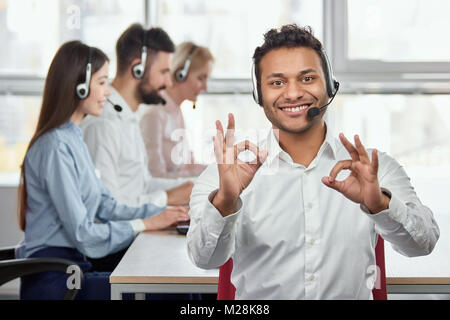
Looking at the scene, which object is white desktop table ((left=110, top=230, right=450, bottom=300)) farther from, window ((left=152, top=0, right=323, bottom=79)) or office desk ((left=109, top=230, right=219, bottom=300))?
window ((left=152, top=0, right=323, bottom=79))

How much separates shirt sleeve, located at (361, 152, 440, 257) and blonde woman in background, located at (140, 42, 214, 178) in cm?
156

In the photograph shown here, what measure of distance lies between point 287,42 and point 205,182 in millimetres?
263

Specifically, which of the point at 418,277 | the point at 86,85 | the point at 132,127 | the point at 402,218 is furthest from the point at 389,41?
the point at 402,218

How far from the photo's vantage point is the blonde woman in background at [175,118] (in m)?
2.61

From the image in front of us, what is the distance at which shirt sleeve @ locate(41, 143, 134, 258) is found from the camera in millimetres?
1498

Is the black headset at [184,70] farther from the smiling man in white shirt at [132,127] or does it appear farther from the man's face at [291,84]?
the man's face at [291,84]

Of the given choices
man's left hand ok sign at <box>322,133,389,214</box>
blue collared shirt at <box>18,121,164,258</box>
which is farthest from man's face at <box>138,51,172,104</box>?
man's left hand ok sign at <box>322,133,389,214</box>

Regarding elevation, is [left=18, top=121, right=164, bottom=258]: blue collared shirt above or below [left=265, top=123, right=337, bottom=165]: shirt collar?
below

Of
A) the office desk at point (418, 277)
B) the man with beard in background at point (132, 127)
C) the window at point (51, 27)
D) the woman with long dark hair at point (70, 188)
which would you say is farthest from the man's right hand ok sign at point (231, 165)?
the window at point (51, 27)

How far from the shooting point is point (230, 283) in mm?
1120

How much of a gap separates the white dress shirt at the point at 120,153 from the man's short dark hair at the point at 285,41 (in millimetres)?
1064

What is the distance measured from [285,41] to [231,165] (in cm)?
27

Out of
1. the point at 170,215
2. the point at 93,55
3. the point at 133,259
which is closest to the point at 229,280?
the point at 133,259

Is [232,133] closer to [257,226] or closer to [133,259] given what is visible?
[257,226]
